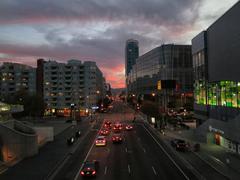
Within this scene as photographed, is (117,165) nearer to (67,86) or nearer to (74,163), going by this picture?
(74,163)

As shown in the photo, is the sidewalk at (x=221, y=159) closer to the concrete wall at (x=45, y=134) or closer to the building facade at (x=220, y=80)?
the building facade at (x=220, y=80)

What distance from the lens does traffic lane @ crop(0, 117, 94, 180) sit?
2800 cm

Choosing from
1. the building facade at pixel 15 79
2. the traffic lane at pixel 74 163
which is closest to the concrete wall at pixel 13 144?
the traffic lane at pixel 74 163

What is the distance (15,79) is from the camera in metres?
137

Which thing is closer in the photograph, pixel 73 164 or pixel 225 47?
pixel 73 164

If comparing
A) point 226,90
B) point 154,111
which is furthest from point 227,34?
point 154,111

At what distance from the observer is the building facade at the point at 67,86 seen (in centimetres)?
13075

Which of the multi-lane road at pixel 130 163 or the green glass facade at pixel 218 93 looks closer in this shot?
the multi-lane road at pixel 130 163

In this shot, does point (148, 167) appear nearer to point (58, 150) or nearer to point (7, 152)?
point (58, 150)

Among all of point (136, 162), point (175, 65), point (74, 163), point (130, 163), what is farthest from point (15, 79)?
point (130, 163)

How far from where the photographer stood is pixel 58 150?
1638 inches

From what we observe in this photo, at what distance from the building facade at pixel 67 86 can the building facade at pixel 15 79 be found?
756cm

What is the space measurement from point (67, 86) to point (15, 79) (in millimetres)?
27348

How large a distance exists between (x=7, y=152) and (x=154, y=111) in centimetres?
5944
